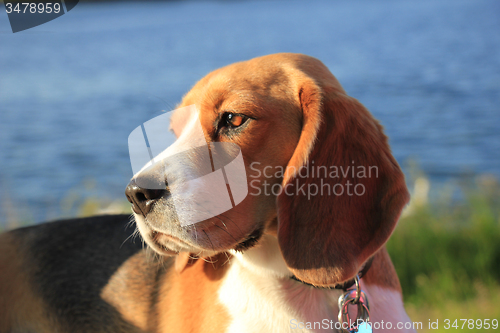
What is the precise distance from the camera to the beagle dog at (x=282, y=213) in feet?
6.82

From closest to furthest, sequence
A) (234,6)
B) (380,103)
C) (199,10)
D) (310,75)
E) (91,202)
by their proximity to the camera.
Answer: (310,75)
(91,202)
(380,103)
(199,10)
(234,6)

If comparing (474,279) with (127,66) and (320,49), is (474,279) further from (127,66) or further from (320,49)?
(127,66)

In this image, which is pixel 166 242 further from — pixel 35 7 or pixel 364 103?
pixel 364 103

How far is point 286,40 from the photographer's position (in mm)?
23281

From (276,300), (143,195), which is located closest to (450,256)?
(276,300)

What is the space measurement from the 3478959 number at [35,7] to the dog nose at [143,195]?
147 cm

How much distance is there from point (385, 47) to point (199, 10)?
2976 centimetres

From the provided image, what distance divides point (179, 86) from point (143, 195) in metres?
12.9

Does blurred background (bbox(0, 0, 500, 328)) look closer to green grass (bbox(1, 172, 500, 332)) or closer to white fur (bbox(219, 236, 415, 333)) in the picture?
green grass (bbox(1, 172, 500, 332))

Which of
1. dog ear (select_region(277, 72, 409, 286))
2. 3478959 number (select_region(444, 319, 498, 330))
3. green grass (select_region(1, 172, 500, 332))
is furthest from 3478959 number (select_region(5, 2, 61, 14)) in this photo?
3478959 number (select_region(444, 319, 498, 330))

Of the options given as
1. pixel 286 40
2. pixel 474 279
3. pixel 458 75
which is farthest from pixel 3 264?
pixel 286 40

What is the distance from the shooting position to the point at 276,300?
2295 mm

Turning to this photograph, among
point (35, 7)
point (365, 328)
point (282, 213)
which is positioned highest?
point (35, 7)

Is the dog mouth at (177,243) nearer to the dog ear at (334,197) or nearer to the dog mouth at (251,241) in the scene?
the dog mouth at (251,241)
